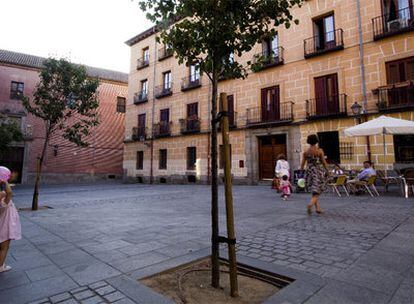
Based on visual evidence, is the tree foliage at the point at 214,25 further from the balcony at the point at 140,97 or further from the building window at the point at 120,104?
the building window at the point at 120,104

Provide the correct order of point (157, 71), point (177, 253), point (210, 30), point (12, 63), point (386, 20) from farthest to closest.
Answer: point (12, 63)
point (157, 71)
point (386, 20)
point (177, 253)
point (210, 30)

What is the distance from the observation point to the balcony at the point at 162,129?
2175 cm

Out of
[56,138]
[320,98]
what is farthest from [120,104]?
[320,98]

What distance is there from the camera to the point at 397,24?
1241 centimetres

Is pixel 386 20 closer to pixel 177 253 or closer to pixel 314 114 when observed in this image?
pixel 314 114

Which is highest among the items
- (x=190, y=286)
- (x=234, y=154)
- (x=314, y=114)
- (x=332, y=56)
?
(x=332, y=56)

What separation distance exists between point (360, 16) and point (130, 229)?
14760 mm

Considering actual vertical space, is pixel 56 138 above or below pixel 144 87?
below

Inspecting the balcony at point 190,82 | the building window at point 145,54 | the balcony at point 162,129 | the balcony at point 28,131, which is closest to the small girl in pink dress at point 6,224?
the balcony at point 190,82

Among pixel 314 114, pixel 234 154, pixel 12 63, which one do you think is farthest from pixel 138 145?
pixel 314 114

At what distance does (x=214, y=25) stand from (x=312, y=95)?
522 inches

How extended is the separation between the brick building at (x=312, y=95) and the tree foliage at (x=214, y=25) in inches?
349

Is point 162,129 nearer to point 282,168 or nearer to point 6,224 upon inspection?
point 282,168

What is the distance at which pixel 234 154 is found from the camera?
1764 cm
